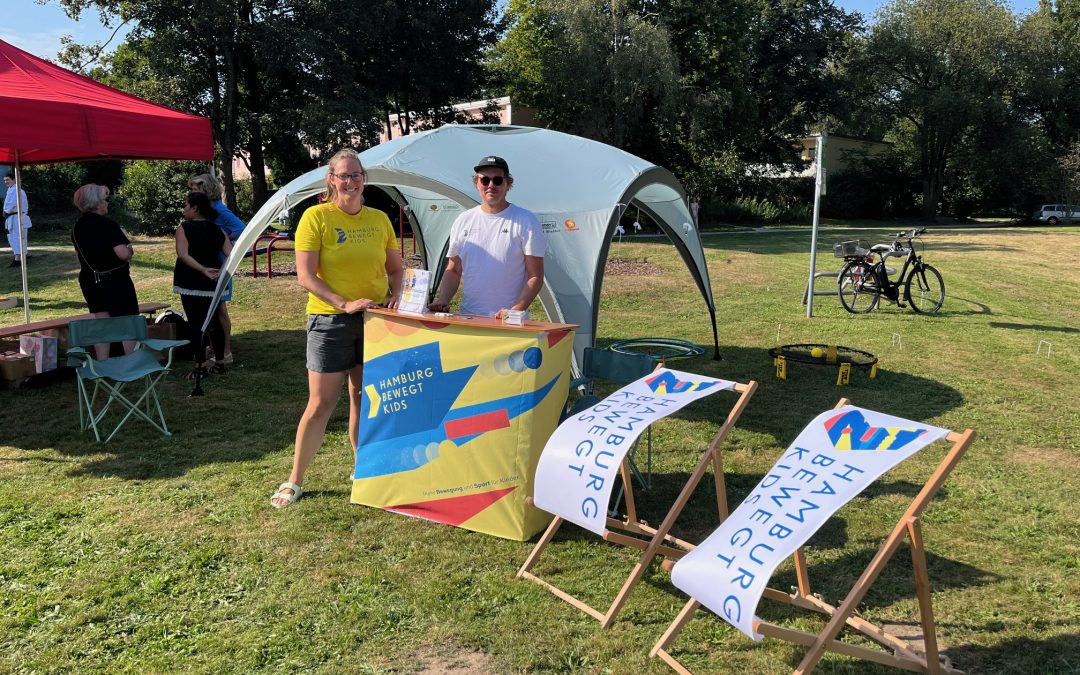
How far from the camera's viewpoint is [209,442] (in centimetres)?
539

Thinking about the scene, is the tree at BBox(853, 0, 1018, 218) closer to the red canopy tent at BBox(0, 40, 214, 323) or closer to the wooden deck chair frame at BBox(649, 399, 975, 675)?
the red canopy tent at BBox(0, 40, 214, 323)

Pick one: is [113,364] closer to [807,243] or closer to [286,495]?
[286,495]

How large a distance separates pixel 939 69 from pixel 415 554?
43.3 metres

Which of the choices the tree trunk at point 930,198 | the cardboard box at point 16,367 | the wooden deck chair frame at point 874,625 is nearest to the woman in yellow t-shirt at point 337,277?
the wooden deck chair frame at point 874,625

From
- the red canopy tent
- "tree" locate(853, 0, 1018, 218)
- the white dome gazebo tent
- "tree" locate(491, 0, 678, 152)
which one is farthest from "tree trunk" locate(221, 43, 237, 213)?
"tree" locate(853, 0, 1018, 218)

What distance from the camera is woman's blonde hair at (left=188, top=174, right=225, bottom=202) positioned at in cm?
688

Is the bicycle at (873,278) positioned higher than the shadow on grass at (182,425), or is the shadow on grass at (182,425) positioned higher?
the bicycle at (873,278)

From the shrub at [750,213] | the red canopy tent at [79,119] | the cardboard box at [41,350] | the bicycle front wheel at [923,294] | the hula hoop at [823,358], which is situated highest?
the shrub at [750,213]

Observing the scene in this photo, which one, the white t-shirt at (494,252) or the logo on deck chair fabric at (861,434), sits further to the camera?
the white t-shirt at (494,252)

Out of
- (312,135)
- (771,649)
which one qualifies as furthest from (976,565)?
(312,135)

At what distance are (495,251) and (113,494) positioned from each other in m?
2.61

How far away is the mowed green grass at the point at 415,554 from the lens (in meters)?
3.00

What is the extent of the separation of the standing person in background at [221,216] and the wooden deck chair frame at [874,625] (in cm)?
530

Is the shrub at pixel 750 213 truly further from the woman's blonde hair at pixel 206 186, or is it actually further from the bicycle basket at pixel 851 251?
the woman's blonde hair at pixel 206 186
